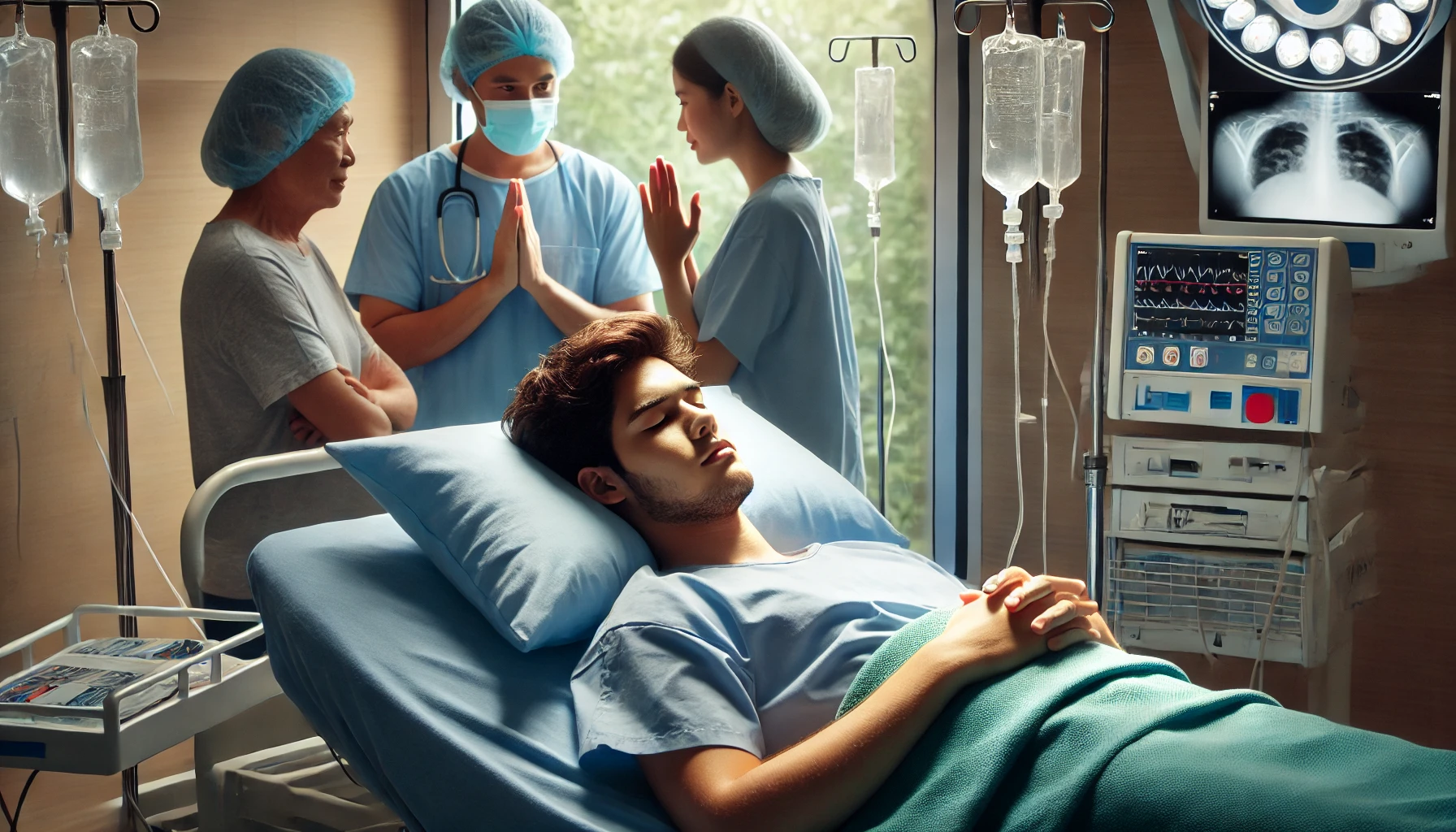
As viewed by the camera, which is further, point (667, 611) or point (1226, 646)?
point (1226, 646)

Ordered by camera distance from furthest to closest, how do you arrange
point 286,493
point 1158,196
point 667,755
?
point 1158,196
point 286,493
point 667,755

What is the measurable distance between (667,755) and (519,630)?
0.25m

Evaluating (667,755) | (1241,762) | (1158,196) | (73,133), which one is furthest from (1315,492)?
(73,133)

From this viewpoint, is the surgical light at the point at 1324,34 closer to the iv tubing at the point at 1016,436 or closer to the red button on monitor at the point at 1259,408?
the red button on monitor at the point at 1259,408

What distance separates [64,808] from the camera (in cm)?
261

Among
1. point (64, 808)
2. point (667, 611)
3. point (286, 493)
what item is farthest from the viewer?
point (64, 808)

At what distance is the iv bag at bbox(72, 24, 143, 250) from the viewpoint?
209 centimetres

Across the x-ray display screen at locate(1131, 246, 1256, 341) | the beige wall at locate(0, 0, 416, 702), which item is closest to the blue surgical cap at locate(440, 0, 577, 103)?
the beige wall at locate(0, 0, 416, 702)

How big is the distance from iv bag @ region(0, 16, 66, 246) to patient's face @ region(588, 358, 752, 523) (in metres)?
1.07

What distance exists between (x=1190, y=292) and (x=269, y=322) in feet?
5.28

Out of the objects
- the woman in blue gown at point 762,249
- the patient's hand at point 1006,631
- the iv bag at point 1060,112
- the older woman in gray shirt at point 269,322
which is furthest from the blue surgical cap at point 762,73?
the patient's hand at point 1006,631

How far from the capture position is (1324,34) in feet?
7.53

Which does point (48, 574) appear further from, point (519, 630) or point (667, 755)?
point (667, 755)

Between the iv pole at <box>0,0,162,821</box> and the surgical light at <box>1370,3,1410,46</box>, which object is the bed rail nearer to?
the iv pole at <box>0,0,162,821</box>
